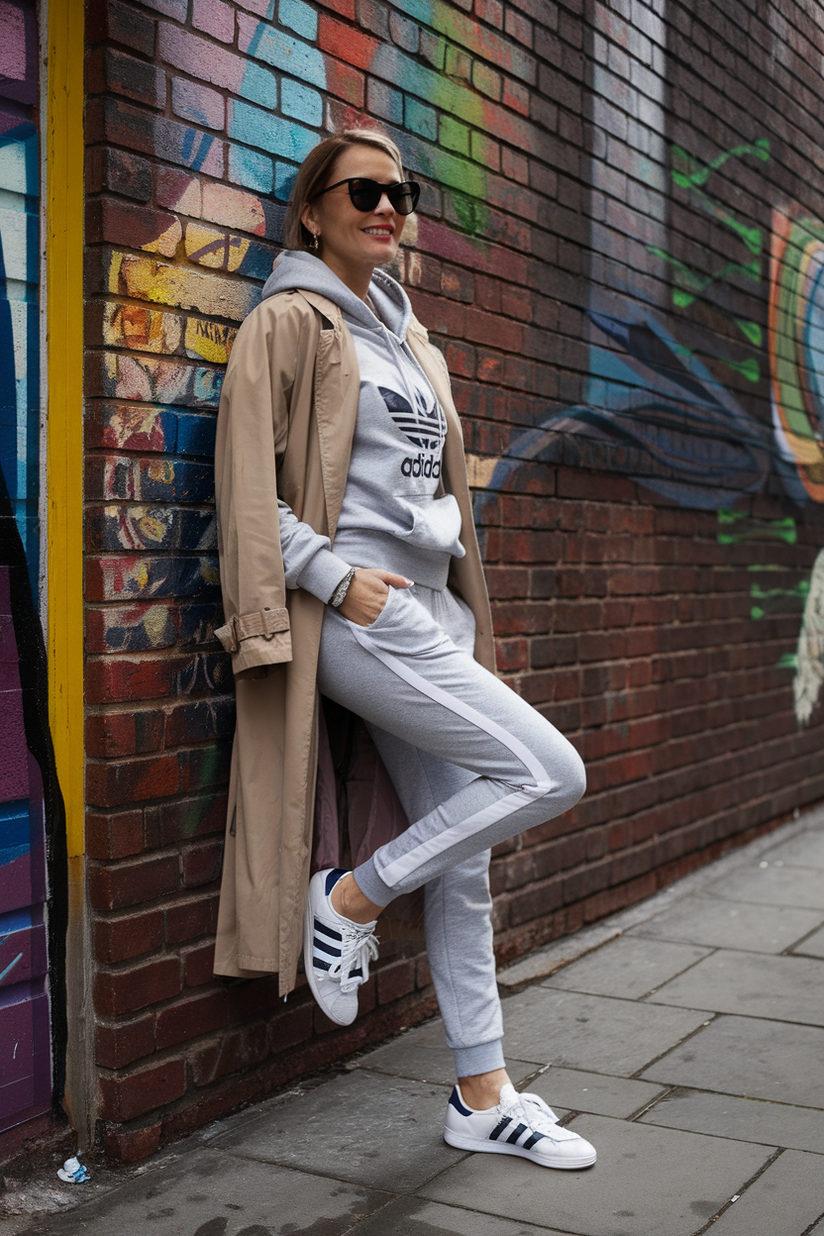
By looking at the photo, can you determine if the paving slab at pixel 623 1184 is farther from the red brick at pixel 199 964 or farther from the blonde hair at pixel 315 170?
the blonde hair at pixel 315 170

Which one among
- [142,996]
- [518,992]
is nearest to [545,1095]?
[518,992]

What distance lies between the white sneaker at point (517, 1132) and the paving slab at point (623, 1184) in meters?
0.02


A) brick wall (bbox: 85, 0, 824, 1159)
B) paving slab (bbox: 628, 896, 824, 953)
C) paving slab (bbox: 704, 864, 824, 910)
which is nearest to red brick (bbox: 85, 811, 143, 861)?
brick wall (bbox: 85, 0, 824, 1159)

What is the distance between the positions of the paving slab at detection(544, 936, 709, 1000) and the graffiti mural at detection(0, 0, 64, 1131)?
6.23 ft

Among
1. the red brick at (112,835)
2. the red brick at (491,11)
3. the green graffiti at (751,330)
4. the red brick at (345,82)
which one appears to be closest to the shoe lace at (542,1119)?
the red brick at (112,835)

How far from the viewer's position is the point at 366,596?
259 cm

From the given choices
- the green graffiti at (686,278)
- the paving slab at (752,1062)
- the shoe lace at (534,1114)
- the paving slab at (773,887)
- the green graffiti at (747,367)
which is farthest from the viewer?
the green graffiti at (747,367)

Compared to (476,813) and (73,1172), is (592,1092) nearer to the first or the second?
(476,813)

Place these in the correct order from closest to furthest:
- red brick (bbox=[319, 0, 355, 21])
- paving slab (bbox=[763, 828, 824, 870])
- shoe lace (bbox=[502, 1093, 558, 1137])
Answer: shoe lace (bbox=[502, 1093, 558, 1137]) < red brick (bbox=[319, 0, 355, 21]) < paving slab (bbox=[763, 828, 824, 870])

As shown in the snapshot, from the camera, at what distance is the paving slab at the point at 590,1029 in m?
3.36

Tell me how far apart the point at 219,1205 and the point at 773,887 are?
10.9ft

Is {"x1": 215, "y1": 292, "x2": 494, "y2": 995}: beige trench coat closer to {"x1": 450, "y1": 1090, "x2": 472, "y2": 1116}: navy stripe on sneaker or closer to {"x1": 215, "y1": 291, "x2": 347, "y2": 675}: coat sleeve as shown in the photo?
{"x1": 215, "y1": 291, "x2": 347, "y2": 675}: coat sleeve

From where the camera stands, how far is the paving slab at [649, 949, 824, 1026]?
12.4 ft

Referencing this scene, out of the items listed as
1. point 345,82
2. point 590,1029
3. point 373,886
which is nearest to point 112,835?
point 373,886
